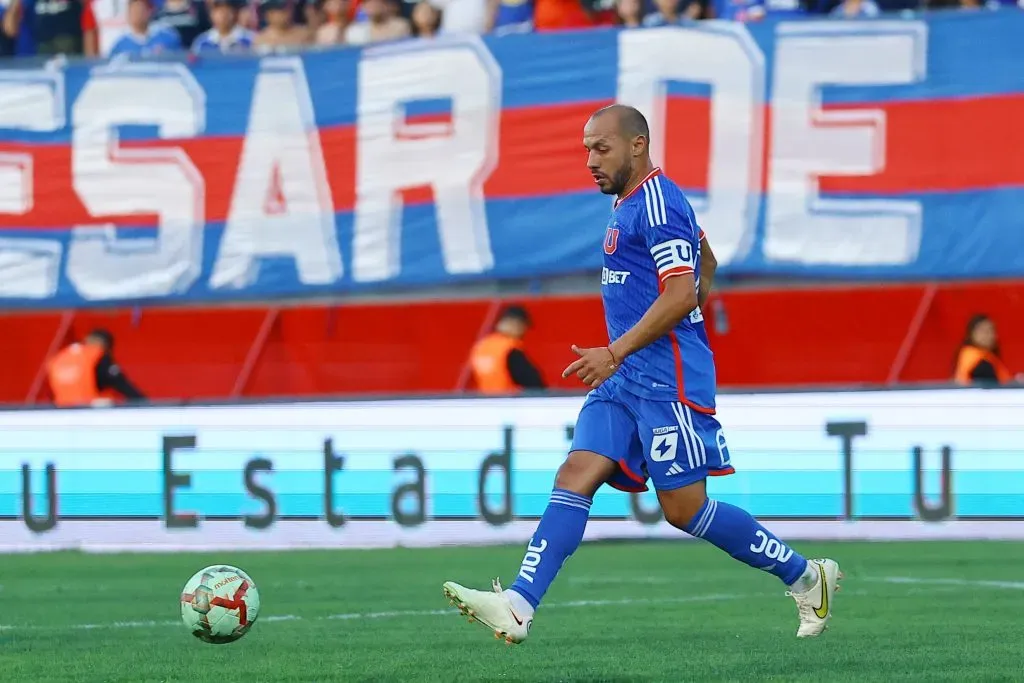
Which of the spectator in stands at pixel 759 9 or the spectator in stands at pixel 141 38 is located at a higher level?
the spectator in stands at pixel 759 9

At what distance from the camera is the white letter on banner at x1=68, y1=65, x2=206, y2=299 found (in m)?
A: 14.8

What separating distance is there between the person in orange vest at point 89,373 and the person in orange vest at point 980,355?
21.4ft

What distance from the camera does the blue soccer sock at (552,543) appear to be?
19.7 ft

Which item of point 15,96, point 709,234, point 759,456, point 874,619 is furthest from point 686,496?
point 15,96

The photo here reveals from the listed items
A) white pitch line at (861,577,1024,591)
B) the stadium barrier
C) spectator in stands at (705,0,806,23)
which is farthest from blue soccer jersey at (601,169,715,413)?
spectator in stands at (705,0,806,23)

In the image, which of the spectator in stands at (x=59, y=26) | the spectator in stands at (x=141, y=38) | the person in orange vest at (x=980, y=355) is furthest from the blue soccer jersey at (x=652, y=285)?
the spectator in stands at (x=59, y=26)

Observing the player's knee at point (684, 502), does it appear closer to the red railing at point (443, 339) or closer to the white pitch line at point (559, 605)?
Answer: the white pitch line at point (559, 605)

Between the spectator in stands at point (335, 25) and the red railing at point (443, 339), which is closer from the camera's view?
the red railing at point (443, 339)

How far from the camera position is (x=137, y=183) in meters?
15.0

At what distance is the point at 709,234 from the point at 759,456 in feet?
6.23

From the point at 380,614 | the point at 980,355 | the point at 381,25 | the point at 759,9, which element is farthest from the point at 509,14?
the point at 380,614

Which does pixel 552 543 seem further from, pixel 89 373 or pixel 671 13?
pixel 89 373

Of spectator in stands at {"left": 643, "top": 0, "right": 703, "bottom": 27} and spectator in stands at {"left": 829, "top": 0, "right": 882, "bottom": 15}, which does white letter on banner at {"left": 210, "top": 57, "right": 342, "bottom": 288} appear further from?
spectator in stands at {"left": 829, "top": 0, "right": 882, "bottom": 15}

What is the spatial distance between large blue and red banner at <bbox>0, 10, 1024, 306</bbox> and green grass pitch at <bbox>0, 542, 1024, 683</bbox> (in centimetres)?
275
